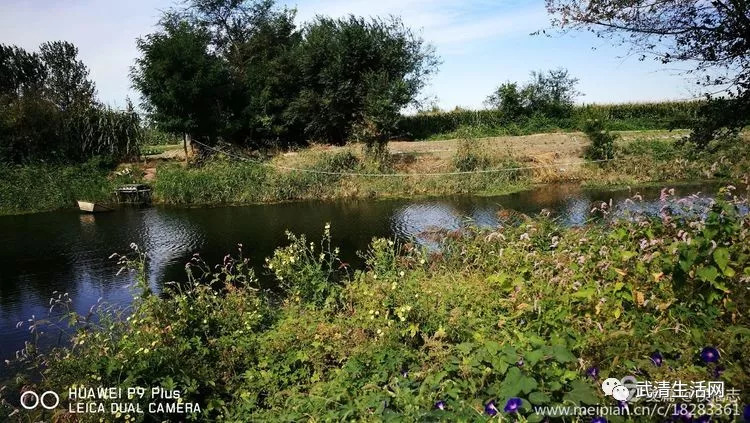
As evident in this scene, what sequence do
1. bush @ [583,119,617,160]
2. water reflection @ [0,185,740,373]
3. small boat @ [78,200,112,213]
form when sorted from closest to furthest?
water reflection @ [0,185,740,373]
small boat @ [78,200,112,213]
bush @ [583,119,617,160]

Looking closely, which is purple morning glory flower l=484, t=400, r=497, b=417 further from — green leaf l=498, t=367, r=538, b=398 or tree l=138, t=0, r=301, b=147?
tree l=138, t=0, r=301, b=147

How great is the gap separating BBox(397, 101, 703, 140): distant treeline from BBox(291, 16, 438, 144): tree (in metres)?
3.56

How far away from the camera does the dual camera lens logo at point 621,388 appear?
7.80 ft

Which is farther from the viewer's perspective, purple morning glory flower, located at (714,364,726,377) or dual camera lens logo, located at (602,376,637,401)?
purple morning glory flower, located at (714,364,726,377)

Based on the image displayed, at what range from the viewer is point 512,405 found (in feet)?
7.34

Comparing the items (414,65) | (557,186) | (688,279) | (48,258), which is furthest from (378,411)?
(414,65)

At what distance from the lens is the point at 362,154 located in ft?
67.4

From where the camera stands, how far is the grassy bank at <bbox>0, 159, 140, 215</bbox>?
18.3 m

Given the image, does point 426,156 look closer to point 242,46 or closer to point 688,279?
point 242,46

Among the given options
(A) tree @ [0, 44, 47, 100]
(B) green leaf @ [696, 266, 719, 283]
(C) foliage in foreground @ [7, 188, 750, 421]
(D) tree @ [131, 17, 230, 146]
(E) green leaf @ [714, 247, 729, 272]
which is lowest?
(C) foliage in foreground @ [7, 188, 750, 421]

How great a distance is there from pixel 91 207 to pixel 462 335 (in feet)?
53.6

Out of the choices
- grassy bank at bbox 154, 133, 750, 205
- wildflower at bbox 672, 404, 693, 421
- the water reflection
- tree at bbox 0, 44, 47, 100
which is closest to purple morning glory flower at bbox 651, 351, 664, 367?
wildflower at bbox 672, 404, 693, 421

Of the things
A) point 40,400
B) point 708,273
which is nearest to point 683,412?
point 708,273

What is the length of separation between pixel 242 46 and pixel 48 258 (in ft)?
65.5
